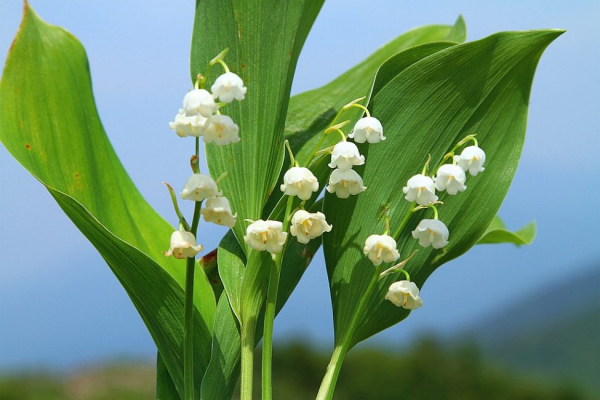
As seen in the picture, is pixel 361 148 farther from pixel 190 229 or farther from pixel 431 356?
pixel 431 356

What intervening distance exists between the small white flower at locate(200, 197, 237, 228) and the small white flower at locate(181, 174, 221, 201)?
0.01m

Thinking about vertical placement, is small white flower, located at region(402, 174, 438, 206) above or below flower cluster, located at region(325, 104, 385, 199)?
below

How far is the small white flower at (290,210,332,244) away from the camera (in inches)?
27.8

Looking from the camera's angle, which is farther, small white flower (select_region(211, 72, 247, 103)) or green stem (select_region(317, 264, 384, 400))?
green stem (select_region(317, 264, 384, 400))

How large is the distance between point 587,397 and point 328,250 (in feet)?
9.01

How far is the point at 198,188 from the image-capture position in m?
0.62

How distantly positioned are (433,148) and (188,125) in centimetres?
37

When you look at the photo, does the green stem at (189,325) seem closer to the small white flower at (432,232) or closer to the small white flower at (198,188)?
the small white flower at (198,188)

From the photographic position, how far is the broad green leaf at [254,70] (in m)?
0.82

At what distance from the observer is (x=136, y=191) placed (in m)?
0.97

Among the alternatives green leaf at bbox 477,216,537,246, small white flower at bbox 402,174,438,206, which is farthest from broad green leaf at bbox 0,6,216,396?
green leaf at bbox 477,216,537,246

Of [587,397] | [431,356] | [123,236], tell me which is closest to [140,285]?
[123,236]

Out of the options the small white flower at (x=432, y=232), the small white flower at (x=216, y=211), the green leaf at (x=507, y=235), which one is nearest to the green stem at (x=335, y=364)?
the small white flower at (x=432, y=232)

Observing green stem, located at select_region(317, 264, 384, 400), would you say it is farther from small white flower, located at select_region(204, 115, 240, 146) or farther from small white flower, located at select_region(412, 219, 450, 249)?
small white flower, located at select_region(204, 115, 240, 146)
